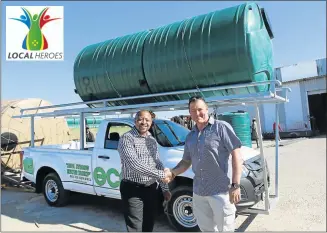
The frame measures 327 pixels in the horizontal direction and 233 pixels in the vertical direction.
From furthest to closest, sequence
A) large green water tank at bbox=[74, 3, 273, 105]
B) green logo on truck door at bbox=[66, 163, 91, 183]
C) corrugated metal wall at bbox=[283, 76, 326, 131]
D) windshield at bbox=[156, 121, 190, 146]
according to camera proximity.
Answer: corrugated metal wall at bbox=[283, 76, 326, 131] < green logo on truck door at bbox=[66, 163, 91, 183] < windshield at bbox=[156, 121, 190, 146] < large green water tank at bbox=[74, 3, 273, 105]

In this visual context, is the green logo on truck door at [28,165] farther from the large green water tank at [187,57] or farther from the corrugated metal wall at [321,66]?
the corrugated metal wall at [321,66]

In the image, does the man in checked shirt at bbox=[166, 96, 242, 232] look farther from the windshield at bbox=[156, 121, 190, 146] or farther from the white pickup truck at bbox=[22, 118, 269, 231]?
the windshield at bbox=[156, 121, 190, 146]

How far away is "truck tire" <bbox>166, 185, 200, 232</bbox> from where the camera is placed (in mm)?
4547

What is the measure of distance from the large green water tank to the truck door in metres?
0.81

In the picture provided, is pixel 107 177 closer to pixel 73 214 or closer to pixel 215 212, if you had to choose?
pixel 73 214

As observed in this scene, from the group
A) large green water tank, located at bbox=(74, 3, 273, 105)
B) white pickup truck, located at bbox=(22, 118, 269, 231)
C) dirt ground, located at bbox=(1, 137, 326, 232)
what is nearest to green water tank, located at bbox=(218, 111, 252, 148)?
dirt ground, located at bbox=(1, 137, 326, 232)

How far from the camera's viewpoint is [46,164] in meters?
6.60

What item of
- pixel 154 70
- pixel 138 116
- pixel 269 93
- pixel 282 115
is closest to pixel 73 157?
pixel 154 70

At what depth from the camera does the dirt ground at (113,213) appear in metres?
4.88

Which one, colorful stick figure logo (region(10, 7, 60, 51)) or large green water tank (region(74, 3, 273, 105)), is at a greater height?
colorful stick figure logo (region(10, 7, 60, 51))

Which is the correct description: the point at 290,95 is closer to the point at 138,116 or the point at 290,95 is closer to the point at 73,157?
the point at 73,157

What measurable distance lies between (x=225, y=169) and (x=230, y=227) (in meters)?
0.55

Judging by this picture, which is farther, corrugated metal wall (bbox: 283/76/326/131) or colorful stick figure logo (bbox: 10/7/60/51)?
corrugated metal wall (bbox: 283/76/326/131)

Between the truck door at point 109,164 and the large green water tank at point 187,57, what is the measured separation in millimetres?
806
